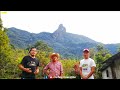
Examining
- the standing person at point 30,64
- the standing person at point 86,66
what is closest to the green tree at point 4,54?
the standing person at point 30,64

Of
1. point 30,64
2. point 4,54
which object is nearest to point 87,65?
point 30,64

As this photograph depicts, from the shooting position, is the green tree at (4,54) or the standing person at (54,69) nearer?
the standing person at (54,69)

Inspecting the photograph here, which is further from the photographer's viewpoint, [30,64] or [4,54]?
[4,54]

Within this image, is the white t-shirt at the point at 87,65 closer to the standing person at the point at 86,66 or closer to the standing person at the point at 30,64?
the standing person at the point at 86,66

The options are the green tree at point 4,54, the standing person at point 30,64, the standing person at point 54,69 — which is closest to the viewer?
the standing person at point 30,64

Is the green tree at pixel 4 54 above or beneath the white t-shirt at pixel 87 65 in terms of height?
above

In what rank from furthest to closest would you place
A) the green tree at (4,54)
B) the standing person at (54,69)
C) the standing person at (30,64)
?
1. the green tree at (4,54)
2. the standing person at (54,69)
3. the standing person at (30,64)

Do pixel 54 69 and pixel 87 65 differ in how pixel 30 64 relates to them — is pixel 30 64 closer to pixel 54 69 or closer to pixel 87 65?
pixel 54 69

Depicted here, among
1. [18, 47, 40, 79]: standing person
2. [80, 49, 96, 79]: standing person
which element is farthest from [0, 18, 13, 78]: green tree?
[80, 49, 96, 79]: standing person

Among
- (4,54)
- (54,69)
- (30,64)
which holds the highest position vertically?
(4,54)

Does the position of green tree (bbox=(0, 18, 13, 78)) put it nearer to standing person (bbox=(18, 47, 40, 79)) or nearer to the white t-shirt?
standing person (bbox=(18, 47, 40, 79))

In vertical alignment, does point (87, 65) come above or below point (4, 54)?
below

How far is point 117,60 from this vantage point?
18516mm
